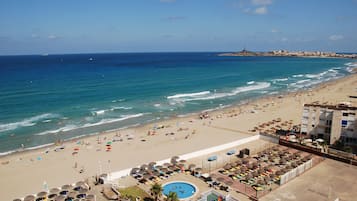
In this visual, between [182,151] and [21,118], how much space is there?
2981 centimetres

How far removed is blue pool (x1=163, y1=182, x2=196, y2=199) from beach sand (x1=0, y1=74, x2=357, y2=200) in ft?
19.9

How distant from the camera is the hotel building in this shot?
2877 cm

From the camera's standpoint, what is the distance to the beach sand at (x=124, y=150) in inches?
995

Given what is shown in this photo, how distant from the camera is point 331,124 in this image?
29859 millimetres

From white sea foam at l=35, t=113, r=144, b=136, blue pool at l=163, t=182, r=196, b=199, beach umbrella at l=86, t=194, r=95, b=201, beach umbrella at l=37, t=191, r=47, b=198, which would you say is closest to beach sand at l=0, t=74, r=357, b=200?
beach umbrella at l=37, t=191, r=47, b=198

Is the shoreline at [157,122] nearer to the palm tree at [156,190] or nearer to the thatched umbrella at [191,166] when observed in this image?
the thatched umbrella at [191,166]

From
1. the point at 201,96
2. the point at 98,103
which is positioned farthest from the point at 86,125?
the point at 201,96

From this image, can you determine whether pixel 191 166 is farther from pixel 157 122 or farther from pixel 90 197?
pixel 157 122

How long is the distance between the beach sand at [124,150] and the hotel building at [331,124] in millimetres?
7003

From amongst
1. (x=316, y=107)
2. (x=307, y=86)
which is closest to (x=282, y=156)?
(x=316, y=107)

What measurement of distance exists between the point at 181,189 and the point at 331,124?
1851cm

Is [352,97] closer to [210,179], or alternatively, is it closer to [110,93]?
[210,179]

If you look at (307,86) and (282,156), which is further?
(307,86)

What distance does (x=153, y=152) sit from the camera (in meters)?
30.8
